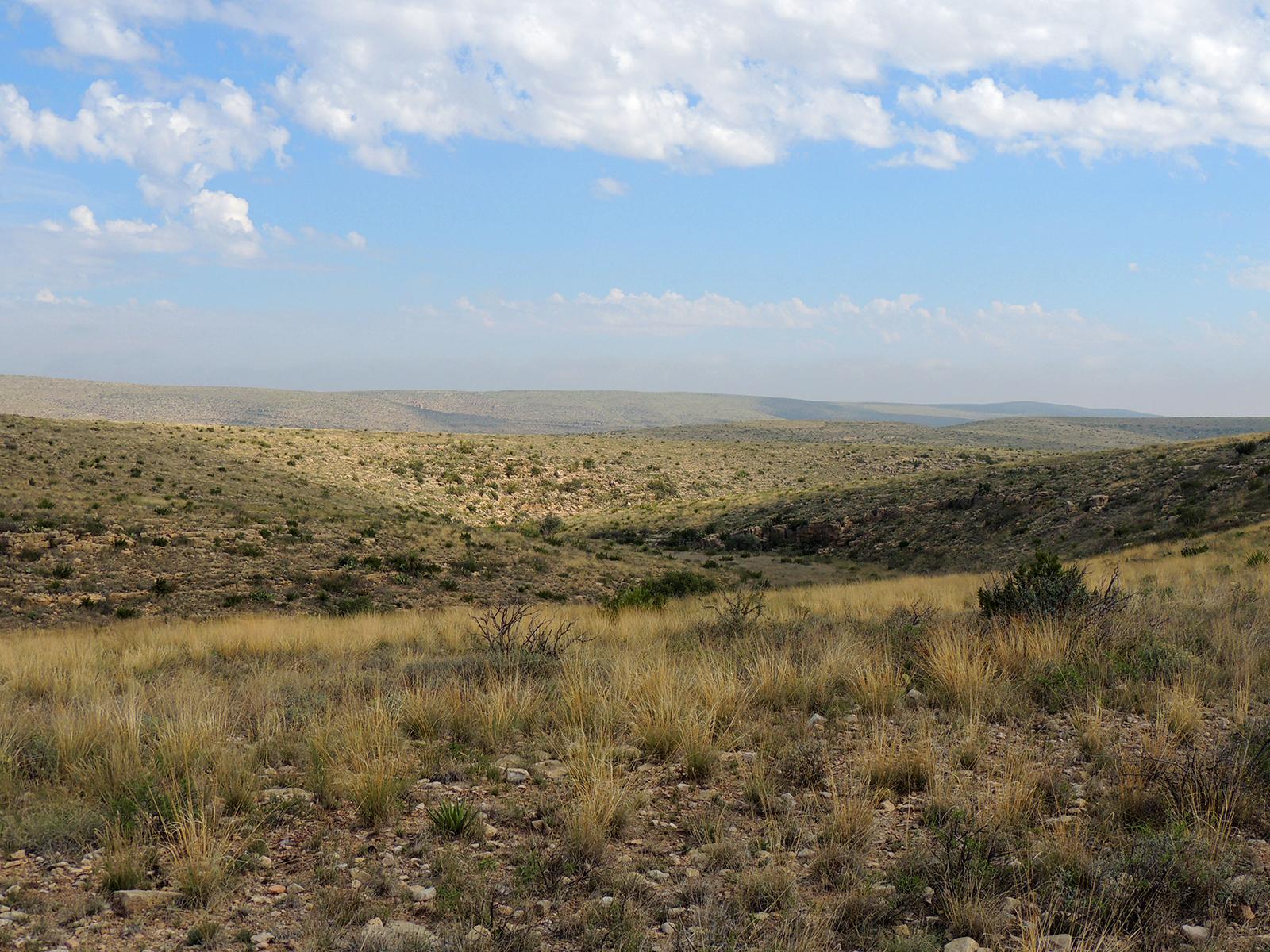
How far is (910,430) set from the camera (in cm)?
13525

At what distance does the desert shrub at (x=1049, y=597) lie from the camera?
9586mm

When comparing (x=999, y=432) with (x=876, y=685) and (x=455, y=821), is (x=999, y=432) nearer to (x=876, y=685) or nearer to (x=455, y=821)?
Answer: (x=876, y=685)

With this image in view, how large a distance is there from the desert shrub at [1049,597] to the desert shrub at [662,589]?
7820 millimetres

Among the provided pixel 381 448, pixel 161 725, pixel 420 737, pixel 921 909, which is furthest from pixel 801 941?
pixel 381 448

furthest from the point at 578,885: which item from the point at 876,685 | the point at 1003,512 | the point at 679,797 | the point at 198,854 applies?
the point at 1003,512

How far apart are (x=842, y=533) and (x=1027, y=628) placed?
3141 centimetres

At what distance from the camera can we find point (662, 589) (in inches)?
934

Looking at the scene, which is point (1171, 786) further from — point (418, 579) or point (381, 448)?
point (381, 448)

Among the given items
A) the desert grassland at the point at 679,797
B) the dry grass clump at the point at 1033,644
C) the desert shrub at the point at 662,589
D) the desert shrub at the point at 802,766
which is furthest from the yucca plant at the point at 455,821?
the desert shrub at the point at 662,589

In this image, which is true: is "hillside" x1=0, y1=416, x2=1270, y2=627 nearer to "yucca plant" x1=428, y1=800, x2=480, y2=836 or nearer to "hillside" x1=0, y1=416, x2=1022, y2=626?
"hillside" x1=0, y1=416, x2=1022, y2=626

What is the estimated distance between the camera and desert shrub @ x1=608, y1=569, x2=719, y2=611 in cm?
1795

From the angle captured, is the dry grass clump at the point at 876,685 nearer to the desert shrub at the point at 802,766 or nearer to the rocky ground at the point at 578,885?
the desert shrub at the point at 802,766

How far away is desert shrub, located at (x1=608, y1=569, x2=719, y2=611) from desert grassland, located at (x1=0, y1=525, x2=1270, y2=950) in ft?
29.5

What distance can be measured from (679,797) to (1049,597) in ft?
22.8
